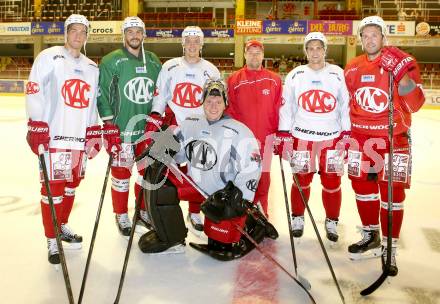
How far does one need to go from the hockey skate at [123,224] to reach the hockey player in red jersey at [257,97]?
977 mm

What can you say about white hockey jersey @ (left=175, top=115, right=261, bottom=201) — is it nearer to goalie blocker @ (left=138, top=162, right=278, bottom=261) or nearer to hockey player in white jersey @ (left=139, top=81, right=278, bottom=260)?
hockey player in white jersey @ (left=139, top=81, right=278, bottom=260)

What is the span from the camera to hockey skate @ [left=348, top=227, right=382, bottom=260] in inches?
103

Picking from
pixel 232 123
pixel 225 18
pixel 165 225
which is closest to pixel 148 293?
pixel 165 225

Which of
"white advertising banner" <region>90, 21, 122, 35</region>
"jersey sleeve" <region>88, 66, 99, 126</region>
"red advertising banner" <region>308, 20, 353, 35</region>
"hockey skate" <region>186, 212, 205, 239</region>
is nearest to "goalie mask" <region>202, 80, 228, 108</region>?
"jersey sleeve" <region>88, 66, 99, 126</region>

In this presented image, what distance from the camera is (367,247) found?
2.65 m

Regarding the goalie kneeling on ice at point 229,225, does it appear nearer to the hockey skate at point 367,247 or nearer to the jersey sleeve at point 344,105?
the hockey skate at point 367,247

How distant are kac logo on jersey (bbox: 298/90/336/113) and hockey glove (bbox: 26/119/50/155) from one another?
1.60 metres

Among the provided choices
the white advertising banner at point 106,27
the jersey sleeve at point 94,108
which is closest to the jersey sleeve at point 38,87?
the jersey sleeve at point 94,108

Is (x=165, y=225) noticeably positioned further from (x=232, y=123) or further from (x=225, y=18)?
(x=225, y=18)

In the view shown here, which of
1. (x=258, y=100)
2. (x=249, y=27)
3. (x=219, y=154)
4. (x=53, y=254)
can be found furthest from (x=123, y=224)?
(x=249, y=27)

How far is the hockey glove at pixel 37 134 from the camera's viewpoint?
2.36 metres

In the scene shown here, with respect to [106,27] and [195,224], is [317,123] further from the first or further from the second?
[106,27]

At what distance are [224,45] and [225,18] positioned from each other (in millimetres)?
1155

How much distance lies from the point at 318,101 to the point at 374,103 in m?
0.38
